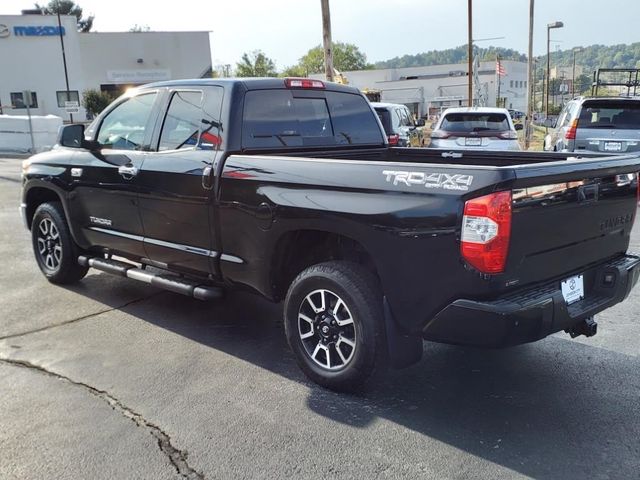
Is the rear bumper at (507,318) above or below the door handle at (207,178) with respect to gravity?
below

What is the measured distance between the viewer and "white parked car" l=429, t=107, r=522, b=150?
11664 millimetres

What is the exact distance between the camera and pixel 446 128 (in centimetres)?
1203

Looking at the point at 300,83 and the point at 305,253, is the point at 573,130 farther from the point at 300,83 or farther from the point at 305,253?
the point at 305,253

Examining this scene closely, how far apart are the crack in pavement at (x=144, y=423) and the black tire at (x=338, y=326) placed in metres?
1.03

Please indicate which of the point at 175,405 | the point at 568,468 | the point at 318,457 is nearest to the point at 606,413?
the point at 568,468

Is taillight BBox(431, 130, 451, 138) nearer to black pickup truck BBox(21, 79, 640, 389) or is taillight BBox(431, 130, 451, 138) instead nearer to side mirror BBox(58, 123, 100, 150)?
black pickup truck BBox(21, 79, 640, 389)

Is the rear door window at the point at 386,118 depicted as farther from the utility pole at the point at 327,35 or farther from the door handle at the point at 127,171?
the door handle at the point at 127,171

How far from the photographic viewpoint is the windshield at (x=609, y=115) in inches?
426

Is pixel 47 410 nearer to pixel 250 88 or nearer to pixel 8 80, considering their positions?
pixel 250 88

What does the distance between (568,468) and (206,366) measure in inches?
93.8

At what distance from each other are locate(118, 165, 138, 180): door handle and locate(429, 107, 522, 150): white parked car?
795 cm

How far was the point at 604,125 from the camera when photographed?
11.0 metres

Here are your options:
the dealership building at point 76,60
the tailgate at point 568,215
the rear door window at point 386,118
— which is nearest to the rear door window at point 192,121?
the tailgate at point 568,215

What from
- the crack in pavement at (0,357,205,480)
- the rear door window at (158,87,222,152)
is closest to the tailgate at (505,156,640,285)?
the crack in pavement at (0,357,205,480)
